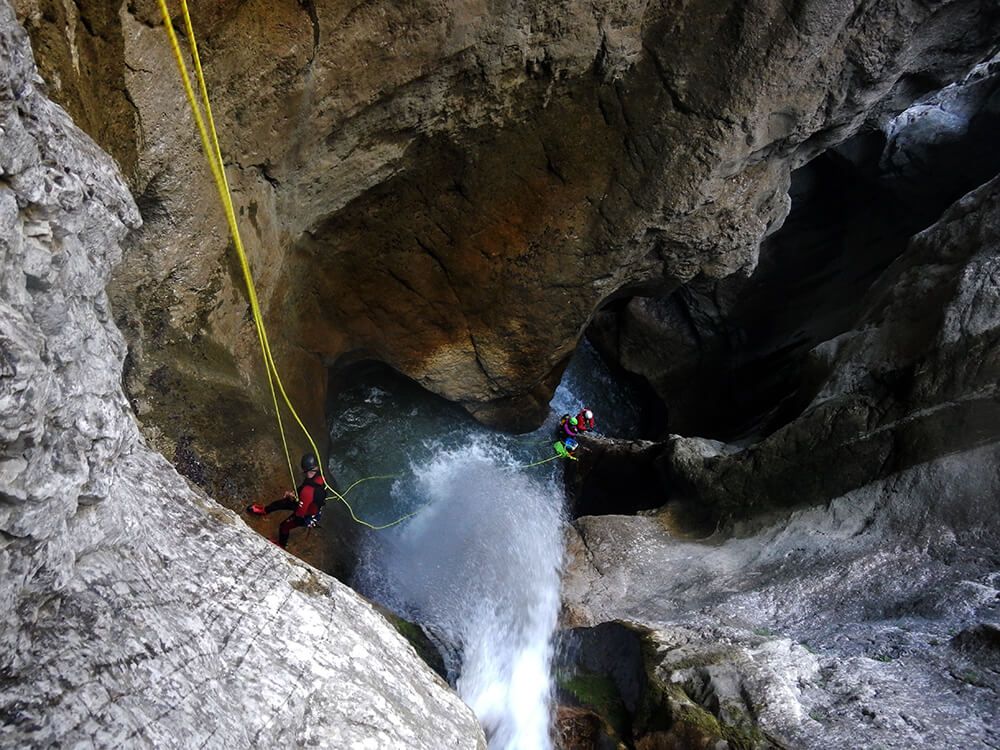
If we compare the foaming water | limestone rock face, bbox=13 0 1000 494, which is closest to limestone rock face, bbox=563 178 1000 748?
the foaming water

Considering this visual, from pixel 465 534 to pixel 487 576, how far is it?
0.90m

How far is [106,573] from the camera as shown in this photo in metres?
2.70

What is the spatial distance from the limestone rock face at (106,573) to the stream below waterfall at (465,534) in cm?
274

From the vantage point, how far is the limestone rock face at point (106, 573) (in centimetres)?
224

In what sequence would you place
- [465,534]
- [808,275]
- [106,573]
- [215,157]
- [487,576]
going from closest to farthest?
1. [106,573]
2. [215,157]
3. [487,576]
4. [465,534]
5. [808,275]

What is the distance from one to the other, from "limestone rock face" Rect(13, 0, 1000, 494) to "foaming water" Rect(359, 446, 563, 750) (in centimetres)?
132

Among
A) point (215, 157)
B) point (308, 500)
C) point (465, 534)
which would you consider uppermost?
point (215, 157)

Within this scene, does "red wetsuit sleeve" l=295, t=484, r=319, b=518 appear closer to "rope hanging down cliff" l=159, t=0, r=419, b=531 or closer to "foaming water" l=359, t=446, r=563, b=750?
"rope hanging down cliff" l=159, t=0, r=419, b=531

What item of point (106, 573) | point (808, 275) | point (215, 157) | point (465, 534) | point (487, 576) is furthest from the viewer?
point (808, 275)

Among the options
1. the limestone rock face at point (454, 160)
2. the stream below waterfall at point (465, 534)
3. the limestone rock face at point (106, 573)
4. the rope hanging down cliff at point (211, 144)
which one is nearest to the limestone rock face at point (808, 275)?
the stream below waterfall at point (465, 534)

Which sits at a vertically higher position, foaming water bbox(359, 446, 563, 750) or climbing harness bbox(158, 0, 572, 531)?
climbing harness bbox(158, 0, 572, 531)

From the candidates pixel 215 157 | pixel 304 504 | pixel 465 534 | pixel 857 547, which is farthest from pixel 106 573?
pixel 465 534

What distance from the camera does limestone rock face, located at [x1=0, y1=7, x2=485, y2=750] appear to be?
2.24 meters

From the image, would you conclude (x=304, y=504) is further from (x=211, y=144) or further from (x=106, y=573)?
(x=106, y=573)
